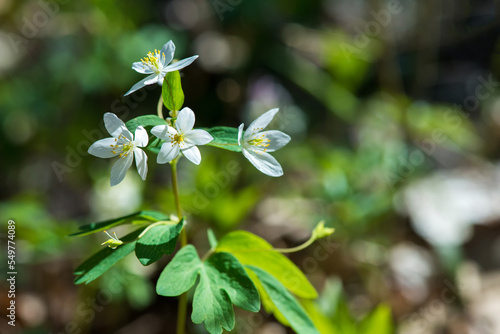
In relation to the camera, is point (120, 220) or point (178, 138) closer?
point (178, 138)

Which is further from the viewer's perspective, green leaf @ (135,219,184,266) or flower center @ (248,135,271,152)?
flower center @ (248,135,271,152)

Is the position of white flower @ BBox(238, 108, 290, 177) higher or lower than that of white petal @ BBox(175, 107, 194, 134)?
lower

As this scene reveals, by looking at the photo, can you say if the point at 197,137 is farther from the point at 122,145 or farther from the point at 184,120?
the point at 122,145

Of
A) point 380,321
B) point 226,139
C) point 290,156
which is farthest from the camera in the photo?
point 290,156

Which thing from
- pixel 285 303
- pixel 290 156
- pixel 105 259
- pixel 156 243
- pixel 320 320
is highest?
pixel 156 243

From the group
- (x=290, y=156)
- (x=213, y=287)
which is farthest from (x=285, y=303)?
(x=290, y=156)

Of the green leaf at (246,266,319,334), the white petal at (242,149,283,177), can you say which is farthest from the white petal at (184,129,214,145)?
the green leaf at (246,266,319,334)

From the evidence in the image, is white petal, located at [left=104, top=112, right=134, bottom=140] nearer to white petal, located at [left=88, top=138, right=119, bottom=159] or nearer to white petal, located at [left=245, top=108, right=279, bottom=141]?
white petal, located at [left=88, top=138, right=119, bottom=159]

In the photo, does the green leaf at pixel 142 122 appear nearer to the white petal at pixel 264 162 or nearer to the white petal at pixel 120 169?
the white petal at pixel 120 169

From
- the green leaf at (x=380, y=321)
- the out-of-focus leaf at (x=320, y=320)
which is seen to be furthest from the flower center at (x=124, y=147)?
the green leaf at (x=380, y=321)
